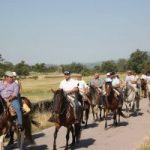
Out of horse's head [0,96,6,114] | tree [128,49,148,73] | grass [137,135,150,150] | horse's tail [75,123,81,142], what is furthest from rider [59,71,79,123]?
tree [128,49,148,73]

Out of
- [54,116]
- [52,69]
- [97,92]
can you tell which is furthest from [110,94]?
[52,69]

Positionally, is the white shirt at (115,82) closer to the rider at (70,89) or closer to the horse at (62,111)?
the horse at (62,111)

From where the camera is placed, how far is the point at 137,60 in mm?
109812

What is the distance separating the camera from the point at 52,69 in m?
184

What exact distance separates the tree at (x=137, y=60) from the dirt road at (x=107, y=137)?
86.9 metres

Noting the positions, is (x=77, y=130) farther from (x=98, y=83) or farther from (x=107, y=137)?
(x=98, y=83)

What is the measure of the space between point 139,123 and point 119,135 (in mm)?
4083

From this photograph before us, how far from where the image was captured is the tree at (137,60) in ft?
354

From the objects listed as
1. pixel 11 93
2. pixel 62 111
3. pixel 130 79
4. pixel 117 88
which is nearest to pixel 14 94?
pixel 11 93


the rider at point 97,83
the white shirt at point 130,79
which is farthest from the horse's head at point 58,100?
the white shirt at point 130,79

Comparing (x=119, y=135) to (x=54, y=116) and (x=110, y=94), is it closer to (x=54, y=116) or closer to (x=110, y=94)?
(x=110, y=94)

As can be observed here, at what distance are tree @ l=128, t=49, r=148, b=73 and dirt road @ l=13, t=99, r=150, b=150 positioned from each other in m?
86.9

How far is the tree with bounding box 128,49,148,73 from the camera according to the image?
354 feet

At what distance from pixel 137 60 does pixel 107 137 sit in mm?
94060
